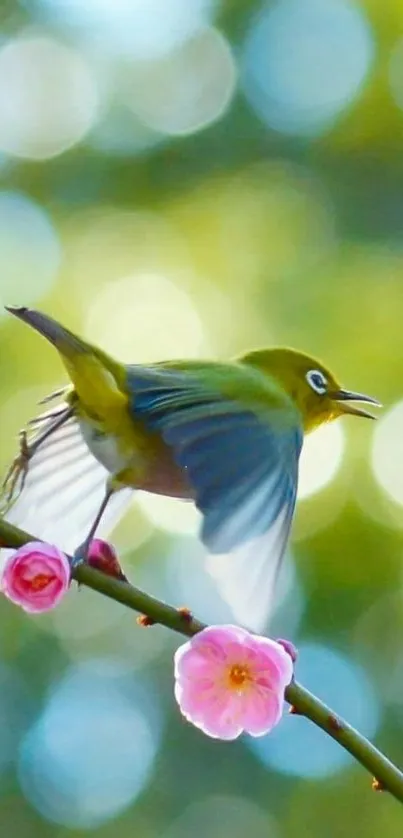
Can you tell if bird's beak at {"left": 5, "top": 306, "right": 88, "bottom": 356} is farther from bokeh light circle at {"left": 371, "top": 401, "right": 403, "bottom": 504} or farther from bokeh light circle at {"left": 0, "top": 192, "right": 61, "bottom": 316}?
bokeh light circle at {"left": 0, "top": 192, "right": 61, "bottom": 316}

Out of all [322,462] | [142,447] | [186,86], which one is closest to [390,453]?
[322,462]

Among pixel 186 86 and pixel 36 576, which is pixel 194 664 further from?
pixel 186 86

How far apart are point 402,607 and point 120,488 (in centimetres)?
252

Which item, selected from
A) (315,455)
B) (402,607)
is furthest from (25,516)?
(402,607)

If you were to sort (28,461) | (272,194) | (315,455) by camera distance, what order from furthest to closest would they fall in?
(272,194) → (315,455) → (28,461)

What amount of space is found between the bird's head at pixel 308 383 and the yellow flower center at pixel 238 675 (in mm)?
585

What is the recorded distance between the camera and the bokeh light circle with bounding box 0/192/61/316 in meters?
3.90

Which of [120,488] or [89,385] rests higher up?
[89,385]

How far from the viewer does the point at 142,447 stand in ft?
4.46

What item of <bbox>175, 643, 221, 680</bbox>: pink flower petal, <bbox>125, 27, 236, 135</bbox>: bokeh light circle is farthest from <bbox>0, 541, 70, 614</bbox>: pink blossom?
<bbox>125, 27, 236, 135</bbox>: bokeh light circle

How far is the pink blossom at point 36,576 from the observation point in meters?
1.03

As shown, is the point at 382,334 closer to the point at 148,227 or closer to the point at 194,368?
the point at 148,227

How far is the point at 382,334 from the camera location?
3.89m

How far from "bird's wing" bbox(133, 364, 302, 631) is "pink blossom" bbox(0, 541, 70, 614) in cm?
11
